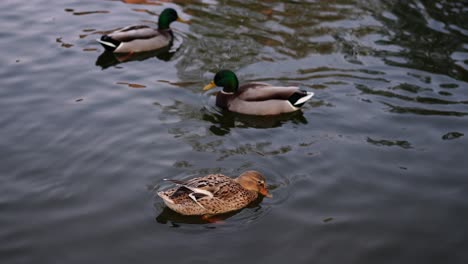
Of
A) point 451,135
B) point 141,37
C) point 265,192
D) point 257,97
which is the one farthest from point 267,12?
point 265,192

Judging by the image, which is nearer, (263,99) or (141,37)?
(263,99)

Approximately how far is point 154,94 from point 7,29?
12.3 ft

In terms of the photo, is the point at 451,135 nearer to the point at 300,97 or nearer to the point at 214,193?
the point at 300,97

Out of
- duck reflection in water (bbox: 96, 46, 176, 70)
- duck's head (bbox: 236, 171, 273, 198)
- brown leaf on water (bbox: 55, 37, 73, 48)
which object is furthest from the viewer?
→ brown leaf on water (bbox: 55, 37, 73, 48)

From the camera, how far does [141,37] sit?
35.8 feet

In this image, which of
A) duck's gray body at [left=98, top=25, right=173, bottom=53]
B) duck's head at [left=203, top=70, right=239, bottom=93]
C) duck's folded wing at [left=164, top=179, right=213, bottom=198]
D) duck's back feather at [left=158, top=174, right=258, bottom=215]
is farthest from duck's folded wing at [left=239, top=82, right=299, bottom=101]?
duck's folded wing at [left=164, top=179, right=213, bottom=198]

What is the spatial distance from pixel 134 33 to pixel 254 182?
5156 millimetres

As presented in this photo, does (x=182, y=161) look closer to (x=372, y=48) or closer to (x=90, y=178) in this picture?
(x=90, y=178)

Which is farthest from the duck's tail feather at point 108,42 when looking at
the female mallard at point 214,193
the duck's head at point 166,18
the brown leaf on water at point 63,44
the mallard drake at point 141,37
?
the female mallard at point 214,193

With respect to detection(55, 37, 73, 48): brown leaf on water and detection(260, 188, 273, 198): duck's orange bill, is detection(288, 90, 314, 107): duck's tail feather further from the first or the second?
detection(55, 37, 73, 48): brown leaf on water

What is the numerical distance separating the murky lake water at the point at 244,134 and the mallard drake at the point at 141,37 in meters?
0.25

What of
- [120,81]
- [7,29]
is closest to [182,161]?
[120,81]

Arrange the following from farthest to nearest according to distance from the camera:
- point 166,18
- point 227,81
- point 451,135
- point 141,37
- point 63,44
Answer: point 166,18 → point 141,37 → point 63,44 → point 227,81 → point 451,135

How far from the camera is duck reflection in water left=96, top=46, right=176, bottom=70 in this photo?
10359mm
